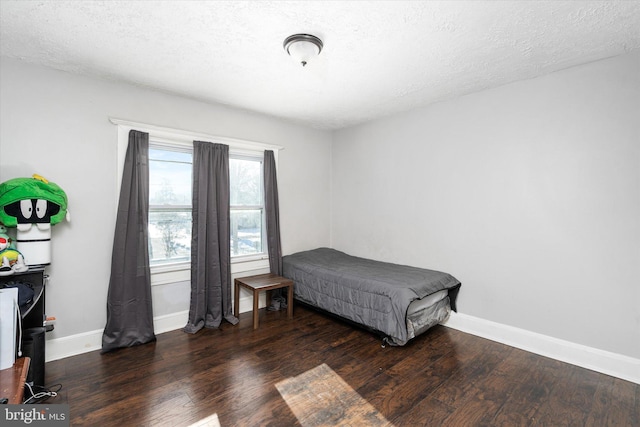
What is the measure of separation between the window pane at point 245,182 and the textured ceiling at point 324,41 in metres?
0.99

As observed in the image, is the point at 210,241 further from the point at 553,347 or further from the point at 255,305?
the point at 553,347

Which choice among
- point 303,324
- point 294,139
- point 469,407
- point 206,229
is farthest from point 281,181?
point 469,407

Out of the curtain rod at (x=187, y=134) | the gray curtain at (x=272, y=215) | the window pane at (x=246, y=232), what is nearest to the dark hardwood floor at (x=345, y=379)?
the gray curtain at (x=272, y=215)

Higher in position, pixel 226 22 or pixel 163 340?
pixel 226 22

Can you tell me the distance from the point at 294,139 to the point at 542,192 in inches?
119

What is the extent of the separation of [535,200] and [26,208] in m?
4.29

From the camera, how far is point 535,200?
2.78 m

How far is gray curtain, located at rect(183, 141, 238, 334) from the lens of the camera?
325cm

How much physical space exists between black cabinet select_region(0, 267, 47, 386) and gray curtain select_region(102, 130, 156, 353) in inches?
22.2

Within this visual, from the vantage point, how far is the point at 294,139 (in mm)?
4309

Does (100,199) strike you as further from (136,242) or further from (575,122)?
(575,122)

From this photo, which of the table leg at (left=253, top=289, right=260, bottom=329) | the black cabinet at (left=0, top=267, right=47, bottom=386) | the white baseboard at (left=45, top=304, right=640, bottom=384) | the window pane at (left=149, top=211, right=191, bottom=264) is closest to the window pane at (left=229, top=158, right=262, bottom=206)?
the window pane at (left=149, top=211, right=191, bottom=264)

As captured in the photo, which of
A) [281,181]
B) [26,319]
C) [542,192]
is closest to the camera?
[26,319]

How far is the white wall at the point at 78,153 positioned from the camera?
2441 millimetres
